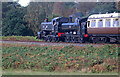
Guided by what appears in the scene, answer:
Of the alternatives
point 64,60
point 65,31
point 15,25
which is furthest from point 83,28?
point 15,25

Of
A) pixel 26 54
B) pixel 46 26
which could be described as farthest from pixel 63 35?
pixel 26 54

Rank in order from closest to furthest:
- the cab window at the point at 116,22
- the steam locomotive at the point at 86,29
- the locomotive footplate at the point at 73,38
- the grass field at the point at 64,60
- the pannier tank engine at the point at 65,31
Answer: the grass field at the point at 64,60 < the cab window at the point at 116,22 < the steam locomotive at the point at 86,29 < the locomotive footplate at the point at 73,38 < the pannier tank engine at the point at 65,31

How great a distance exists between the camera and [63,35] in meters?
29.9

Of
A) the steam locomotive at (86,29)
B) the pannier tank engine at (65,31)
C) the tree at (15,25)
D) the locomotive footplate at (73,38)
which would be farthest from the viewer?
the tree at (15,25)

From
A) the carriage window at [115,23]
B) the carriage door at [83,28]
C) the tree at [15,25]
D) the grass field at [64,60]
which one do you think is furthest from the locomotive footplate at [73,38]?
the tree at [15,25]

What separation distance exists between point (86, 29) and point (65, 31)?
163 inches

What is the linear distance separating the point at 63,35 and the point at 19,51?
29.6ft

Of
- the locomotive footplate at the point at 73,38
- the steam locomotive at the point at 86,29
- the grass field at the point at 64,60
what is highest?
the steam locomotive at the point at 86,29

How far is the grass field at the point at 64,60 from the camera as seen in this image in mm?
15773

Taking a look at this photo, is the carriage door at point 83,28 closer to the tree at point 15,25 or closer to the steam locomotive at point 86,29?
the steam locomotive at point 86,29

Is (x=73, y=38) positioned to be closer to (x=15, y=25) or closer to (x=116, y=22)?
(x=116, y=22)

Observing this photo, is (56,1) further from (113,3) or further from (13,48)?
(13,48)

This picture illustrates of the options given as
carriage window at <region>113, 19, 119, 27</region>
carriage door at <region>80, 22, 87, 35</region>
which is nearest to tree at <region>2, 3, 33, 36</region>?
carriage door at <region>80, 22, 87, 35</region>

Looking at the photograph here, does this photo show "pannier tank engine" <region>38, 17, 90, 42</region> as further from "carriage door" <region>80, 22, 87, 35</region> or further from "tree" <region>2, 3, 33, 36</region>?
"tree" <region>2, 3, 33, 36</region>
